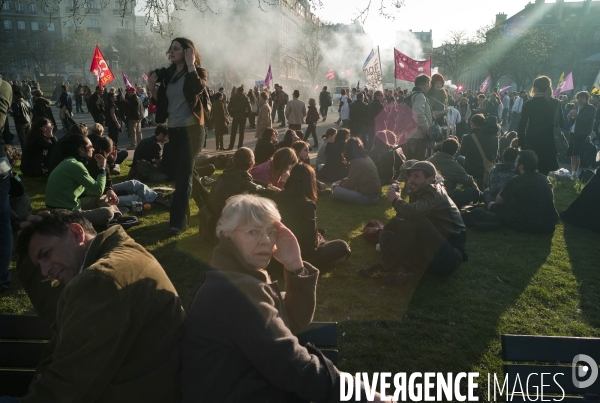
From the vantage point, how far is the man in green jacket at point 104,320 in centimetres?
174

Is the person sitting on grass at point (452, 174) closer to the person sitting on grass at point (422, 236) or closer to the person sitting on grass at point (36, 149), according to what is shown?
the person sitting on grass at point (422, 236)

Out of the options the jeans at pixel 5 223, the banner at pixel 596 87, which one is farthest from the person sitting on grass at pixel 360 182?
the banner at pixel 596 87

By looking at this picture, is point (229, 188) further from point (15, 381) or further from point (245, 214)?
point (245, 214)

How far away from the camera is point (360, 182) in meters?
8.38

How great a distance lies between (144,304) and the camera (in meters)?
1.86

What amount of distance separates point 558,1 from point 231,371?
7629 centimetres

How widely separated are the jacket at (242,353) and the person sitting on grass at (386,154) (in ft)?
27.7

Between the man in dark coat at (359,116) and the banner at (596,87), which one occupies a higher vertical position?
the banner at (596,87)

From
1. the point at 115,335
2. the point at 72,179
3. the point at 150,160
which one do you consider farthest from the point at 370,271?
the point at 150,160

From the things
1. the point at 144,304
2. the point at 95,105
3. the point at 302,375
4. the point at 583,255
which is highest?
the point at 95,105

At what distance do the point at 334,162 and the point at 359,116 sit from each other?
6.74 m

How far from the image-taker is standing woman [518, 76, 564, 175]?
27.1 feet

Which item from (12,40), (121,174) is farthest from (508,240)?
(12,40)

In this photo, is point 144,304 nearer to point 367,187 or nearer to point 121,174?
point 367,187
